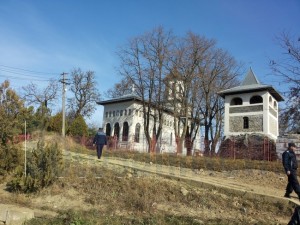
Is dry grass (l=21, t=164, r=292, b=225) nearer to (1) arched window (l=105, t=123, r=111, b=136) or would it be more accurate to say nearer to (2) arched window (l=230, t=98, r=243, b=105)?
(2) arched window (l=230, t=98, r=243, b=105)

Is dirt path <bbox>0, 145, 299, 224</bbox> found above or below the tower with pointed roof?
below

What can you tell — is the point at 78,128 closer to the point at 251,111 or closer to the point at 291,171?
the point at 251,111

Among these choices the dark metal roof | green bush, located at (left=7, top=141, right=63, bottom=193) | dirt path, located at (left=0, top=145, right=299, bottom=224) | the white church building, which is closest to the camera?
dirt path, located at (left=0, top=145, right=299, bottom=224)

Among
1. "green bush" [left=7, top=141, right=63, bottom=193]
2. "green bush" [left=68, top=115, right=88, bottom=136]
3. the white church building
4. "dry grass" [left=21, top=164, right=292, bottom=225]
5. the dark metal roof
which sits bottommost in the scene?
"dry grass" [left=21, top=164, right=292, bottom=225]

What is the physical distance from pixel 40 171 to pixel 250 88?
24572mm

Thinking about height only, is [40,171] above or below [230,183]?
above

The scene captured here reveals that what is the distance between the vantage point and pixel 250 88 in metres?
31.6

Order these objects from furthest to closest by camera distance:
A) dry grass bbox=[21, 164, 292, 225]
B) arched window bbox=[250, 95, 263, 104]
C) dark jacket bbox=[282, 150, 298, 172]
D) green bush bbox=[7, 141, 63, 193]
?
arched window bbox=[250, 95, 263, 104], green bush bbox=[7, 141, 63, 193], dark jacket bbox=[282, 150, 298, 172], dry grass bbox=[21, 164, 292, 225]

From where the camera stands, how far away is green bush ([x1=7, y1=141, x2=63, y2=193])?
A: 10.7 metres

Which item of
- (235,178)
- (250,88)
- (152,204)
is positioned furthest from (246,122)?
(152,204)

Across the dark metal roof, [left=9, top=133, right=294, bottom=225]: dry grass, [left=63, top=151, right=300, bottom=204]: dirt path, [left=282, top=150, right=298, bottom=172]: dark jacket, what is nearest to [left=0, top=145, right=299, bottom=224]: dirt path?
[left=63, top=151, right=300, bottom=204]: dirt path

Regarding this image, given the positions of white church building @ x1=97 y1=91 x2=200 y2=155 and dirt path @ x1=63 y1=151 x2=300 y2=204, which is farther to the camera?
white church building @ x1=97 y1=91 x2=200 y2=155

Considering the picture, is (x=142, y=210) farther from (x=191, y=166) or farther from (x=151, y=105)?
(x=151, y=105)

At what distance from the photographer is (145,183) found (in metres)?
10.7
